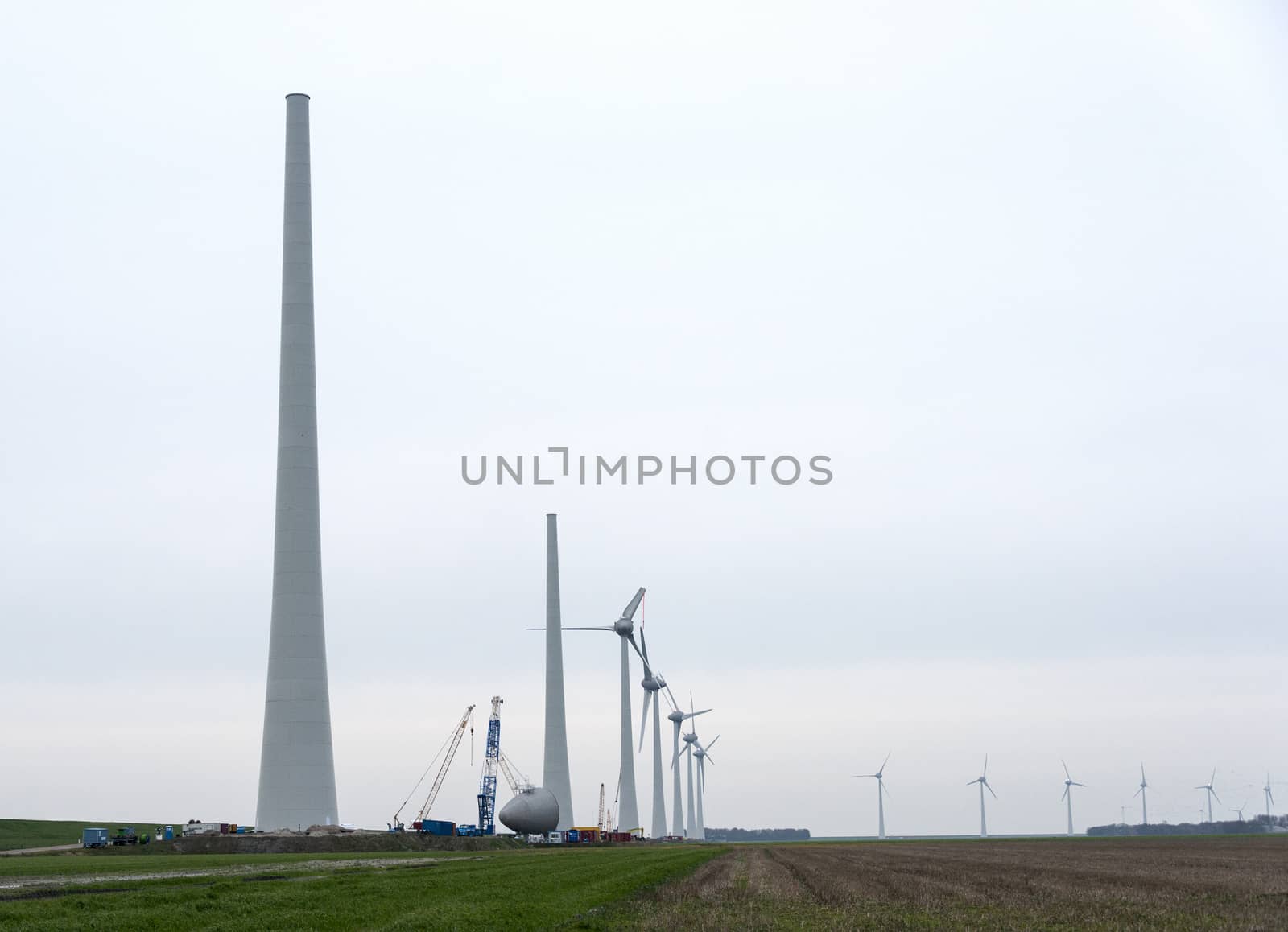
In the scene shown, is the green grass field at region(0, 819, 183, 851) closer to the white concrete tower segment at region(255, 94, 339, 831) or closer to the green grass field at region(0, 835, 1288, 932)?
the white concrete tower segment at region(255, 94, 339, 831)

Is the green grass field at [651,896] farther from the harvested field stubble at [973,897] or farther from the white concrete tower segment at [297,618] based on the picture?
the white concrete tower segment at [297,618]

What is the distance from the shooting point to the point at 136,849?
102 meters

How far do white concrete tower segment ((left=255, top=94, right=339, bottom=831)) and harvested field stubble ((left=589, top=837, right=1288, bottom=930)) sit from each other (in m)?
48.1

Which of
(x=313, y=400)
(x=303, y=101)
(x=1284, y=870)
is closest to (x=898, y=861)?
(x=1284, y=870)

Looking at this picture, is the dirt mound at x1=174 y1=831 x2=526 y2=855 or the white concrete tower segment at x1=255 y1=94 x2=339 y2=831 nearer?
the dirt mound at x1=174 y1=831 x2=526 y2=855

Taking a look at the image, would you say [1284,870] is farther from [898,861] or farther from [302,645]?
[302,645]

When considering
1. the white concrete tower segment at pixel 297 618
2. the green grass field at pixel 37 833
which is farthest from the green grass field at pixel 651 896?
the green grass field at pixel 37 833

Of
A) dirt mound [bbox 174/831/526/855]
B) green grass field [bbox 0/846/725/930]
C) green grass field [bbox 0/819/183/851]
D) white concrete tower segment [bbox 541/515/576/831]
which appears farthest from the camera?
white concrete tower segment [bbox 541/515/576/831]

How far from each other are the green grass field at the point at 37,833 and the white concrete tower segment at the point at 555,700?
5022 centimetres

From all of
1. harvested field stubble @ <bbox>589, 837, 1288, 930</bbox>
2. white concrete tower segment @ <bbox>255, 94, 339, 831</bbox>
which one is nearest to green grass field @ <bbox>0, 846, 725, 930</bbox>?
harvested field stubble @ <bbox>589, 837, 1288, 930</bbox>

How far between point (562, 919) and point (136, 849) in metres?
76.8

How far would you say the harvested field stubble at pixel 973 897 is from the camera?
1379 inches

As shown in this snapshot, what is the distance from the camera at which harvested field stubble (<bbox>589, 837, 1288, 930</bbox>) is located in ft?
115

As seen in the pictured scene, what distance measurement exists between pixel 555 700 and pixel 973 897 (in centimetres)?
14012
